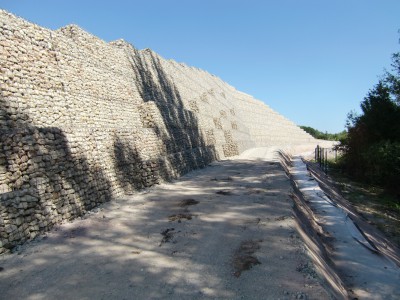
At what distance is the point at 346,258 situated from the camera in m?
8.80

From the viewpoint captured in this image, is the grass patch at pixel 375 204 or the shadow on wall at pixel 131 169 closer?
the shadow on wall at pixel 131 169

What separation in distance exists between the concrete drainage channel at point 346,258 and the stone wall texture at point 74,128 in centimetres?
604

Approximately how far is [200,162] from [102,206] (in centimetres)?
1159

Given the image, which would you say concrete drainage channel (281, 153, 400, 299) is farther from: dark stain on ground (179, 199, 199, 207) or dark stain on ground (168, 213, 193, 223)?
dark stain on ground (179, 199, 199, 207)

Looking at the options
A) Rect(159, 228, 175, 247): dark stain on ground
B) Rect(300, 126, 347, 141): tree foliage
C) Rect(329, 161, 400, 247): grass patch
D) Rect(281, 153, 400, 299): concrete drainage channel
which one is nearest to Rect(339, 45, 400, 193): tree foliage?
Rect(329, 161, 400, 247): grass patch

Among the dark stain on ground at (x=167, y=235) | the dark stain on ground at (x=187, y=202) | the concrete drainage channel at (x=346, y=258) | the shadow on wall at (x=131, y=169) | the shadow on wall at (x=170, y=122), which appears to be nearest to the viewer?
the concrete drainage channel at (x=346, y=258)

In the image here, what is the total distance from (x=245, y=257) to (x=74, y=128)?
6.20 metres

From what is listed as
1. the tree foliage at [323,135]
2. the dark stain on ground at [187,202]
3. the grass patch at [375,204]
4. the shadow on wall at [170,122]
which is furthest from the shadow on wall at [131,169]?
the tree foliage at [323,135]

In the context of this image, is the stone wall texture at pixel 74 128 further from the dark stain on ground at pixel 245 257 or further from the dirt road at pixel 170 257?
the dark stain on ground at pixel 245 257

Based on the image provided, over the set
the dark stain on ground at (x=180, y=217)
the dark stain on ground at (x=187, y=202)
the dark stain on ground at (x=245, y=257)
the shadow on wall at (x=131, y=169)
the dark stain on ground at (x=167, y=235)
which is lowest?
the dark stain on ground at (x=245, y=257)

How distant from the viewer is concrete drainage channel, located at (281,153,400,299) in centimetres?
680

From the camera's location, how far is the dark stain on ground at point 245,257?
5.67 metres

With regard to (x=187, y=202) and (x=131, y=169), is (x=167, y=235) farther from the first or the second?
A: (x=131, y=169)

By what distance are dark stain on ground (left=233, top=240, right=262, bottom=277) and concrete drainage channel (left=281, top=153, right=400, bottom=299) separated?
1.14 meters
